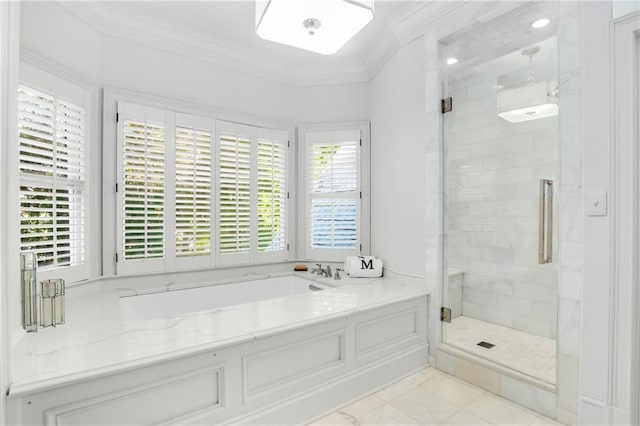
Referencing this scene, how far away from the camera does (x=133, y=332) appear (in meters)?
1.68

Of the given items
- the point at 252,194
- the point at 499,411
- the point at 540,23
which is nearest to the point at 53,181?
the point at 252,194

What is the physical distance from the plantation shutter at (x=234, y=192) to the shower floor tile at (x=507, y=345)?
1933 millimetres

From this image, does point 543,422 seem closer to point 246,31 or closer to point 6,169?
point 6,169

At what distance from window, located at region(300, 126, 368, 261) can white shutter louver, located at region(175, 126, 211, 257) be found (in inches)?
39.6

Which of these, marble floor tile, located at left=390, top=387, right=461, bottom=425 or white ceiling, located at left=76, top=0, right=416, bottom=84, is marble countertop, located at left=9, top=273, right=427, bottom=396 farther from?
white ceiling, located at left=76, top=0, right=416, bottom=84

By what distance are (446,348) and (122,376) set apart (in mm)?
2087

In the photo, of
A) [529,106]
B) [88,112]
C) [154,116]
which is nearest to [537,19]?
[529,106]

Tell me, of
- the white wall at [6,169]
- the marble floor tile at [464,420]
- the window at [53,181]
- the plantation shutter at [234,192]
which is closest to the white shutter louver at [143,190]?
the window at [53,181]

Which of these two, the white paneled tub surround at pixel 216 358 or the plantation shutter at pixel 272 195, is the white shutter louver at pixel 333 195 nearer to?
the plantation shutter at pixel 272 195

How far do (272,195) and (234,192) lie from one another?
1.33 ft

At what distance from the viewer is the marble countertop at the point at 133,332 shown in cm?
131

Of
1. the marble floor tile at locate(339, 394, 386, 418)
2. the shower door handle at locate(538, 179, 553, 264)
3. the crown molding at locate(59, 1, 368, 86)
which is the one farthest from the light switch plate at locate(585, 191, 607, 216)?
the crown molding at locate(59, 1, 368, 86)

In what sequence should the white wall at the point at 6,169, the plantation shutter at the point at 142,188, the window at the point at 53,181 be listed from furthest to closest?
the plantation shutter at the point at 142,188 < the window at the point at 53,181 < the white wall at the point at 6,169

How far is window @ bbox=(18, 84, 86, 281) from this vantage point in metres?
1.97
